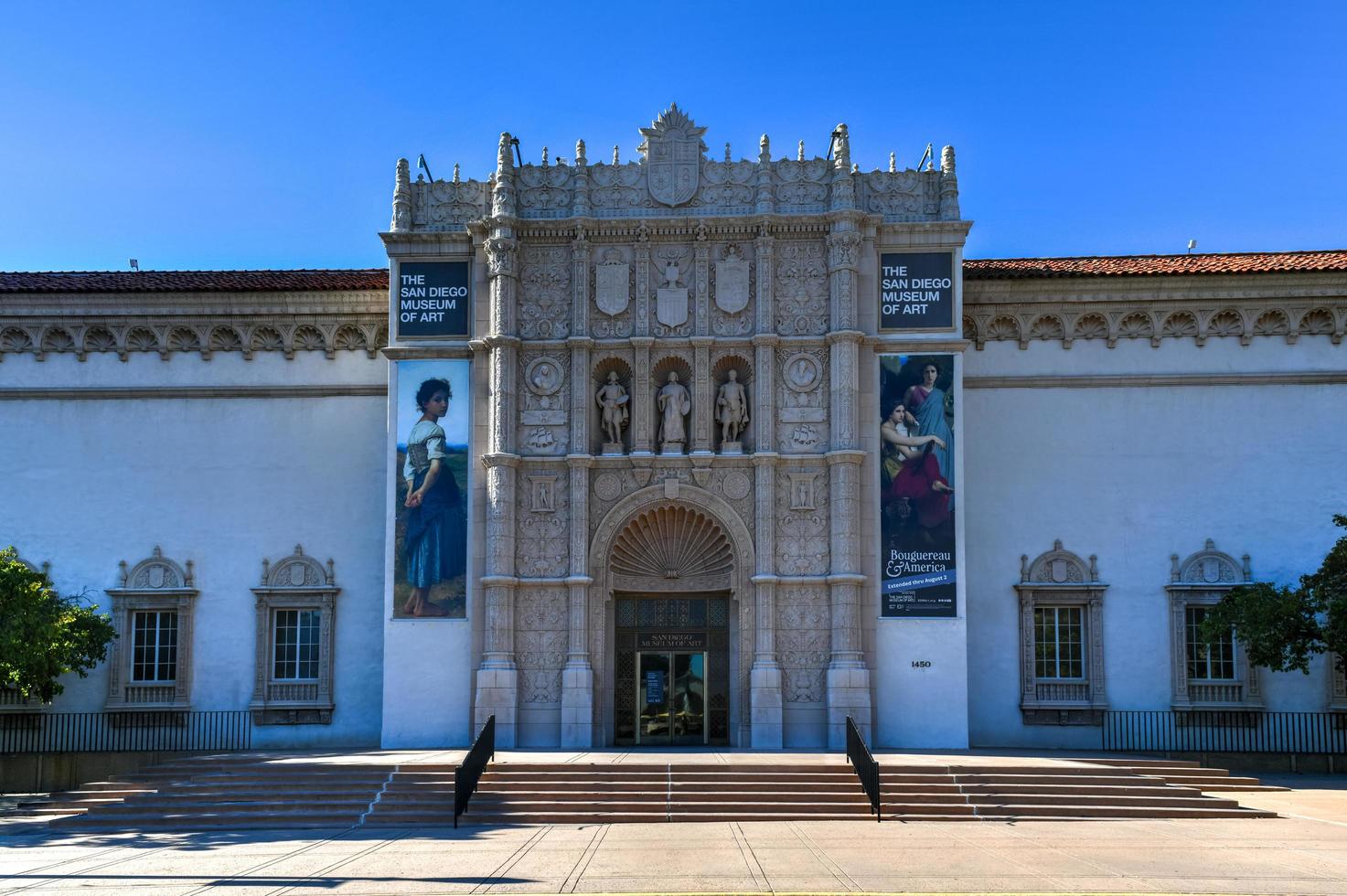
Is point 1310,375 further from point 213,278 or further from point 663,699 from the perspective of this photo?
point 213,278

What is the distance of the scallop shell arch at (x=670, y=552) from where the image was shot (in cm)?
2681

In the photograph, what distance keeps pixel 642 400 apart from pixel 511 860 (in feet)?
40.3

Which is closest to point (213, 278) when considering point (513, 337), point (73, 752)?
point (513, 337)

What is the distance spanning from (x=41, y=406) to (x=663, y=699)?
14.7m

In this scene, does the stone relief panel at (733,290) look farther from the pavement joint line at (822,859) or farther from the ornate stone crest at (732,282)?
the pavement joint line at (822,859)

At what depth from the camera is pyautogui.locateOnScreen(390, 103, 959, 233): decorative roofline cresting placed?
27.0 meters

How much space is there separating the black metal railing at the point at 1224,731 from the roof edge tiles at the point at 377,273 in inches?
350

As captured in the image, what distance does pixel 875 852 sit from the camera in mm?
16469

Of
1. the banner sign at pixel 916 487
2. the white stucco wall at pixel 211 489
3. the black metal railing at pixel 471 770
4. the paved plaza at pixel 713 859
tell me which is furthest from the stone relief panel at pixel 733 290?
the paved plaza at pixel 713 859

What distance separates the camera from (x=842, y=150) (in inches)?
1061

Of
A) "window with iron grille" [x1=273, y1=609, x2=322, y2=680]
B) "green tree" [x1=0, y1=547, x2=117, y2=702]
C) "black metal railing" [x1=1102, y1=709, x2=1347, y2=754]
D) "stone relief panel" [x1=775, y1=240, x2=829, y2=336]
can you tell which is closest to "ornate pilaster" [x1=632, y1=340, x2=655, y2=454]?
"stone relief panel" [x1=775, y1=240, x2=829, y2=336]

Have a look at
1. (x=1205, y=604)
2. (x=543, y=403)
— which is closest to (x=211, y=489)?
(x=543, y=403)

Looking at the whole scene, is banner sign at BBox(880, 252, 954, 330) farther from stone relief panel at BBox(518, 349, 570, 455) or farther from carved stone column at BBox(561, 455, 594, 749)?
stone relief panel at BBox(518, 349, 570, 455)

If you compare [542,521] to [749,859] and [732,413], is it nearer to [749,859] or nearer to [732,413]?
[732,413]
